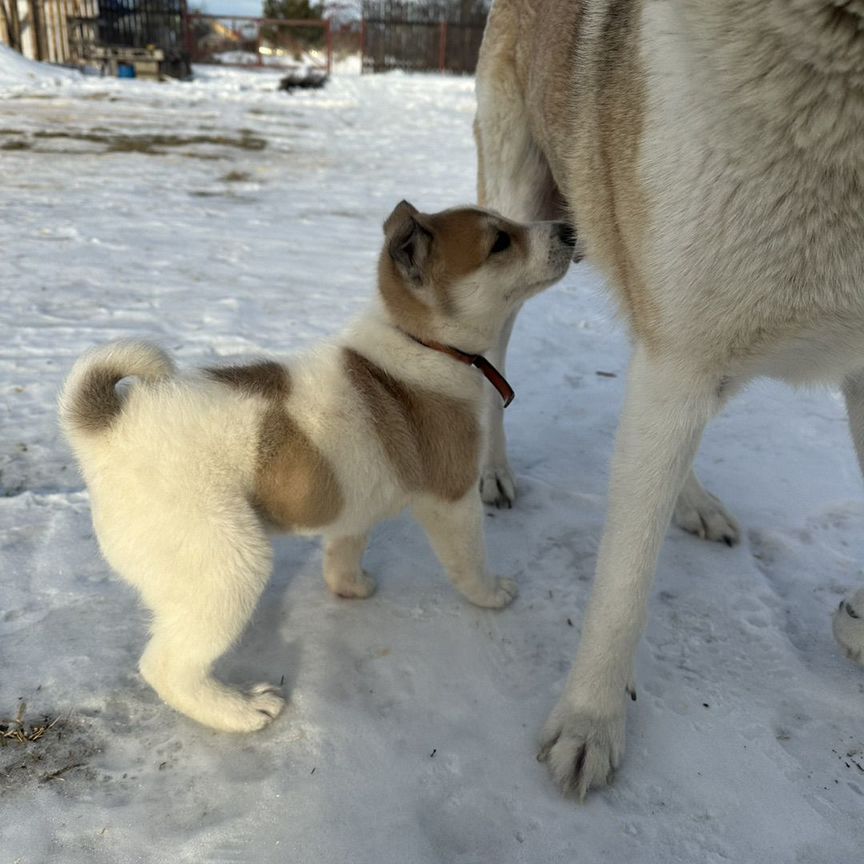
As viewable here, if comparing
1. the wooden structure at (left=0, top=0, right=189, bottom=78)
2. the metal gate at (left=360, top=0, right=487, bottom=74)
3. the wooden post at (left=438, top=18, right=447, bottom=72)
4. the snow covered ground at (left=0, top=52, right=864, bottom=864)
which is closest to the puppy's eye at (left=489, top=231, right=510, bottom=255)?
the snow covered ground at (left=0, top=52, right=864, bottom=864)

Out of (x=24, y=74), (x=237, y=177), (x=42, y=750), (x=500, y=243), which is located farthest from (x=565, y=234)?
(x=24, y=74)

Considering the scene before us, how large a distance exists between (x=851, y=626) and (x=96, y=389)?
6.75ft

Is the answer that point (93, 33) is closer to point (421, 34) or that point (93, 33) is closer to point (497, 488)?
point (421, 34)

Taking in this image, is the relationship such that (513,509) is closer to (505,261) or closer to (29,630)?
(505,261)

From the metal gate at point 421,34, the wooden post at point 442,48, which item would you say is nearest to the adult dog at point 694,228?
the wooden post at point 442,48

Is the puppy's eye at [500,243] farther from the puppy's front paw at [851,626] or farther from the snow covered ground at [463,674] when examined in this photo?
the puppy's front paw at [851,626]

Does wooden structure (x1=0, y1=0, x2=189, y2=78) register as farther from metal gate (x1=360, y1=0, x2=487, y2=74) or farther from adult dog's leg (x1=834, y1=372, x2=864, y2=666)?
adult dog's leg (x1=834, y1=372, x2=864, y2=666)

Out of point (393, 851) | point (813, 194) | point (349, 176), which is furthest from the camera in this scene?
point (349, 176)

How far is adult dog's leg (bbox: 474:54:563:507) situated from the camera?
2822 mm

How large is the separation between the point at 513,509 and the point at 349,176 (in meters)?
6.51

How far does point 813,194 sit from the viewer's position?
1271mm

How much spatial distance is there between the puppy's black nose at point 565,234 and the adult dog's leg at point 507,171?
63 centimetres

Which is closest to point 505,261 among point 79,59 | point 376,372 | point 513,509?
point 376,372

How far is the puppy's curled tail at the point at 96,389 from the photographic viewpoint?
166 centimetres
